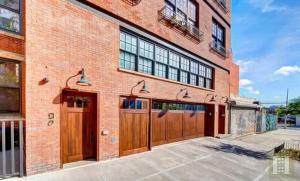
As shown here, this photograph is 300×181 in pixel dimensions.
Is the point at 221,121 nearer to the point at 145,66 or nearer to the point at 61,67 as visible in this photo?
the point at 145,66

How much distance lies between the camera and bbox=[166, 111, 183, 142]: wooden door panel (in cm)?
1221

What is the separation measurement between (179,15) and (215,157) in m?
8.19

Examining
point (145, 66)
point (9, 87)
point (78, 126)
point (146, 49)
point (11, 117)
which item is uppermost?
point (146, 49)

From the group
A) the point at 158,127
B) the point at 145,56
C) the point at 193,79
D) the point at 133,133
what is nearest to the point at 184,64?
the point at 193,79

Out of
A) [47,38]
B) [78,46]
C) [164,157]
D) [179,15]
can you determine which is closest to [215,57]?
[179,15]

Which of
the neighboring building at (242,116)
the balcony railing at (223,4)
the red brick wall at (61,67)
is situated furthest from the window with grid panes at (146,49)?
the neighboring building at (242,116)

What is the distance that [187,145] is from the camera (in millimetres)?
12195

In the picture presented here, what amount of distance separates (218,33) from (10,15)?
15.6 meters

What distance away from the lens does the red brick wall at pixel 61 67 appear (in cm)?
607

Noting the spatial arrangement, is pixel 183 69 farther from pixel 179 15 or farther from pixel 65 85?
pixel 65 85

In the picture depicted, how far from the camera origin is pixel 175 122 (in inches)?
502

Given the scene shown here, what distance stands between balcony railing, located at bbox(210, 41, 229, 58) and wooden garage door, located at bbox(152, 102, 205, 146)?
4726 millimetres

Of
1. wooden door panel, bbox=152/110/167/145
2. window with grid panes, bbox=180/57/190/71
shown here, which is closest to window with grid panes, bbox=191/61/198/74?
window with grid panes, bbox=180/57/190/71

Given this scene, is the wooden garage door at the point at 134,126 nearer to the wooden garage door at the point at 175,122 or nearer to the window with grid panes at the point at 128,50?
the wooden garage door at the point at 175,122
